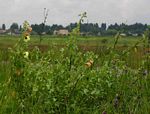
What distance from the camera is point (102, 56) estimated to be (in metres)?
6.11

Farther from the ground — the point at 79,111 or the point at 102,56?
the point at 102,56

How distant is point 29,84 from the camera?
459 centimetres

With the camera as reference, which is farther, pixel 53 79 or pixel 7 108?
pixel 53 79

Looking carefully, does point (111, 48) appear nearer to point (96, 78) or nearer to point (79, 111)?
point (96, 78)

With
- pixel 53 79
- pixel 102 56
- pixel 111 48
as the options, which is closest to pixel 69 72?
pixel 53 79

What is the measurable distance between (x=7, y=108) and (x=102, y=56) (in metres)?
2.46

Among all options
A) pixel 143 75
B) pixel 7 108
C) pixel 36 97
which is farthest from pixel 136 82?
pixel 7 108

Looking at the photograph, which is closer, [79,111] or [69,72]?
[79,111]

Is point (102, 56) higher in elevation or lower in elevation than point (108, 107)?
higher

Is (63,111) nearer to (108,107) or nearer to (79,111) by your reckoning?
(79,111)

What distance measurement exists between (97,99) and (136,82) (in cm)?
71

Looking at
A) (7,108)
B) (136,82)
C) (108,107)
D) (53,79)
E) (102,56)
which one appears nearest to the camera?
(7,108)

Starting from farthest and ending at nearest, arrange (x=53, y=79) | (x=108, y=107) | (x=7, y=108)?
(x=53, y=79)
(x=108, y=107)
(x=7, y=108)

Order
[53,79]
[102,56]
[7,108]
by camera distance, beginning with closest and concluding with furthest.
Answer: [7,108] < [53,79] < [102,56]
